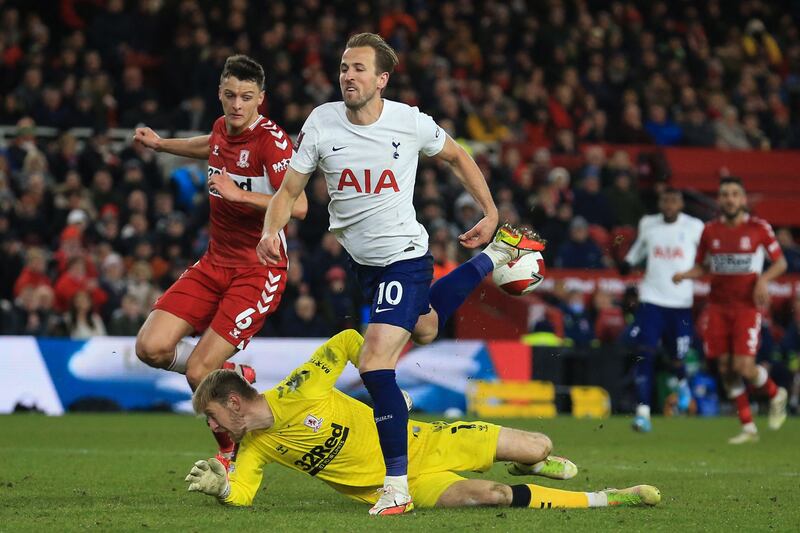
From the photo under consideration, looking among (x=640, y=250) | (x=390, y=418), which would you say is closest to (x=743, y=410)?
(x=640, y=250)

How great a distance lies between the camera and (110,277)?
17.5 metres

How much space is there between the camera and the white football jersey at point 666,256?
15203mm

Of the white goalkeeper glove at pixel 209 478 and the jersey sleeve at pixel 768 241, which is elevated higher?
the jersey sleeve at pixel 768 241

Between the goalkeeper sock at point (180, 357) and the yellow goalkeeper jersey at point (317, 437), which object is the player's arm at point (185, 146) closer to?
the goalkeeper sock at point (180, 357)

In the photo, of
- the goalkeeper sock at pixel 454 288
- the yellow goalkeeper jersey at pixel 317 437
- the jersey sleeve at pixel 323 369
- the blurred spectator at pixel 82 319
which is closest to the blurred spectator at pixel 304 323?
the blurred spectator at pixel 82 319

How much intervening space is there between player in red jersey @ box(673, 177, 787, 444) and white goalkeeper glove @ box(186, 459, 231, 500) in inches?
308

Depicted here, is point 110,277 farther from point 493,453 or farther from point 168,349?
point 493,453

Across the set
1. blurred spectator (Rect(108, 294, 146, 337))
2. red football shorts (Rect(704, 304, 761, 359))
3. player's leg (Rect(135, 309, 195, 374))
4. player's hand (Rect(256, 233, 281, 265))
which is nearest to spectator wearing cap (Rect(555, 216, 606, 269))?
red football shorts (Rect(704, 304, 761, 359))

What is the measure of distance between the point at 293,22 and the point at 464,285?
14989 millimetres

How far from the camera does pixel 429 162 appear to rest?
2056cm

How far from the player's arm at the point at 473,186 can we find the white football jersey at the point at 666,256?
726 cm

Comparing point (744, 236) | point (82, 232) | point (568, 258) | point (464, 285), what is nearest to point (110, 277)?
point (82, 232)

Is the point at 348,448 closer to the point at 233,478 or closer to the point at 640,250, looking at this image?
the point at 233,478

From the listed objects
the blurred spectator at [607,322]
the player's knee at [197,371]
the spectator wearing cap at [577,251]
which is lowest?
the blurred spectator at [607,322]
